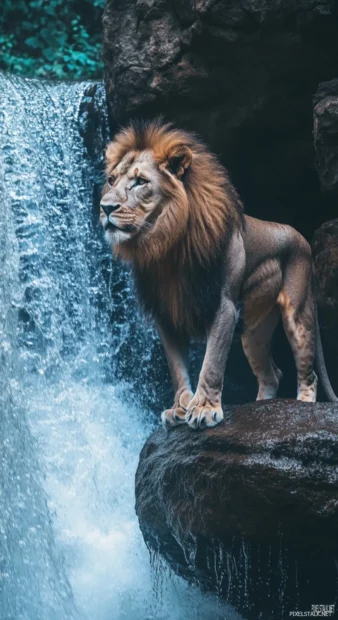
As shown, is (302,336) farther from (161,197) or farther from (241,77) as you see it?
(241,77)

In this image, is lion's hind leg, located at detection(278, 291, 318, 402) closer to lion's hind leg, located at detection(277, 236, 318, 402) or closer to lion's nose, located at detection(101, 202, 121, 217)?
lion's hind leg, located at detection(277, 236, 318, 402)

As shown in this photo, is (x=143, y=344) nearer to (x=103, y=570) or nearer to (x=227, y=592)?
(x=103, y=570)

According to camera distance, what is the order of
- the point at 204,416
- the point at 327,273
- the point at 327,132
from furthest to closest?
the point at 327,273, the point at 327,132, the point at 204,416

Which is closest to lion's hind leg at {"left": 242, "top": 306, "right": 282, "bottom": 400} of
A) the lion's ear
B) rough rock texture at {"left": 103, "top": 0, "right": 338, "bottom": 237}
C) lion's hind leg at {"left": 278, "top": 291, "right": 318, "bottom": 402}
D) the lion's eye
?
lion's hind leg at {"left": 278, "top": 291, "right": 318, "bottom": 402}

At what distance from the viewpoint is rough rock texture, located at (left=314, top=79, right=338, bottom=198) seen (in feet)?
17.4

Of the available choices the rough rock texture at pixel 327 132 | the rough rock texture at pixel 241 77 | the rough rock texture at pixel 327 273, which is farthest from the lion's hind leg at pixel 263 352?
the rough rock texture at pixel 241 77

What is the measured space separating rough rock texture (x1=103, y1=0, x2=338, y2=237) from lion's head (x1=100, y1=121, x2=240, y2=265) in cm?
144

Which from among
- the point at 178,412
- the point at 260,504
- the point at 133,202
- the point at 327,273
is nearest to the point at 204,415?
the point at 178,412

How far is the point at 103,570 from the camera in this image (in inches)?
199

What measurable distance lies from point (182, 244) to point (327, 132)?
1487 mm

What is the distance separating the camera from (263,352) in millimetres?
5414

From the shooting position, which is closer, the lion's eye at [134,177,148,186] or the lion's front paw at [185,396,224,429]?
the lion's front paw at [185,396,224,429]

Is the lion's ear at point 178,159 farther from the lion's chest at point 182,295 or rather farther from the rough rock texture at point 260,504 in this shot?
the rough rock texture at point 260,504

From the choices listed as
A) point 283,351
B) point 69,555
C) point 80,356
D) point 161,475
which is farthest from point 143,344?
point 161,475
